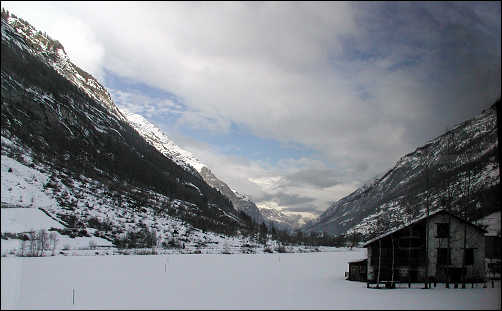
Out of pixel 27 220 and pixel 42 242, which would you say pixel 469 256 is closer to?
pixel 27 220

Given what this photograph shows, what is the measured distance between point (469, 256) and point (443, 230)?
2.86 meters

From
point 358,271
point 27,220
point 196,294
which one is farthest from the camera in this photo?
point 27,220

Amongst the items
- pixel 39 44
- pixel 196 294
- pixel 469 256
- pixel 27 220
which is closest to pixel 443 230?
pixel 469 256

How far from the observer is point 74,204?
7750cm

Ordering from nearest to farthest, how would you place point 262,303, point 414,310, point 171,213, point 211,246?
point 414,310 → point 262,303 → point 211,246 → point 171,213

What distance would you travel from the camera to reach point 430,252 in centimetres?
3325

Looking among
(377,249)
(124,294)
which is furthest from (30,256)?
(377,249)

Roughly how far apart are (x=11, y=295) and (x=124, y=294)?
634 centimetres

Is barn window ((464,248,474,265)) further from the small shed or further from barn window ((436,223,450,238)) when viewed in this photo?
the small shed

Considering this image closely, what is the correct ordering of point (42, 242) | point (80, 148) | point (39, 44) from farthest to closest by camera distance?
point (39, 44) < point (80, 148) < point (42, 242)

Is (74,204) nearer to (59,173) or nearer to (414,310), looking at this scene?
(59,173)

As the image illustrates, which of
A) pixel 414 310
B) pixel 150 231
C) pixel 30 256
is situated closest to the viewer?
pixel 414 310

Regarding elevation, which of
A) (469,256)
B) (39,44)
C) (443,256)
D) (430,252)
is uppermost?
(39,44)

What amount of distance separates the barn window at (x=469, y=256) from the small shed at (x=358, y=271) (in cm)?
854
